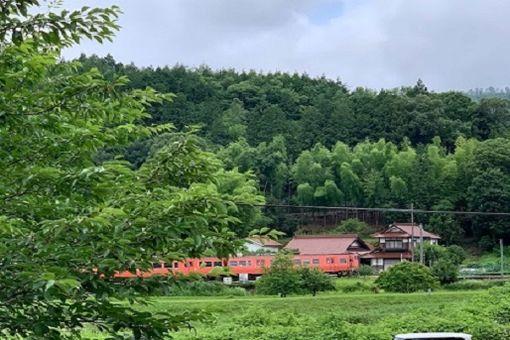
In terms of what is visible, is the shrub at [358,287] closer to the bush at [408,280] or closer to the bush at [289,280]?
the bush at [408,280]

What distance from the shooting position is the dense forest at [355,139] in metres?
46.8

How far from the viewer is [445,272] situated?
101 feet

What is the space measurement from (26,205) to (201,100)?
64.9 meters

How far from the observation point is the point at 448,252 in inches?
1491

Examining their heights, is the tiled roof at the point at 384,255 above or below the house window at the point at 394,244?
below

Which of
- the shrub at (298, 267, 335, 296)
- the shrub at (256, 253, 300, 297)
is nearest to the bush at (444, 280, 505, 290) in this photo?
the shrub at (298, 267, 335, 296)

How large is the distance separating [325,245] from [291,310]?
19619 millimetres

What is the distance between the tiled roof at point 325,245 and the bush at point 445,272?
25.6ft

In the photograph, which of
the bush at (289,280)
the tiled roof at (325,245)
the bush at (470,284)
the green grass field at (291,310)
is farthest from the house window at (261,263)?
the bush at (470,284)

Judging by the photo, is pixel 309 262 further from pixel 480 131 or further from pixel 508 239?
pixel 480 131

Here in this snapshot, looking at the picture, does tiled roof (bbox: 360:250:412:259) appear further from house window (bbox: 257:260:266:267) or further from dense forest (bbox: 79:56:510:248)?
house window (bbox: 257:260:266:267)

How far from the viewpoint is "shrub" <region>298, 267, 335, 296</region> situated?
27.2 meters

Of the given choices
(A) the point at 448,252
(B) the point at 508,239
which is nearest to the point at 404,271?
(A) the point at 448,252

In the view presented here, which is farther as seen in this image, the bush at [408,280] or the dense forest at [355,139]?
the dense forest at [355,139]
